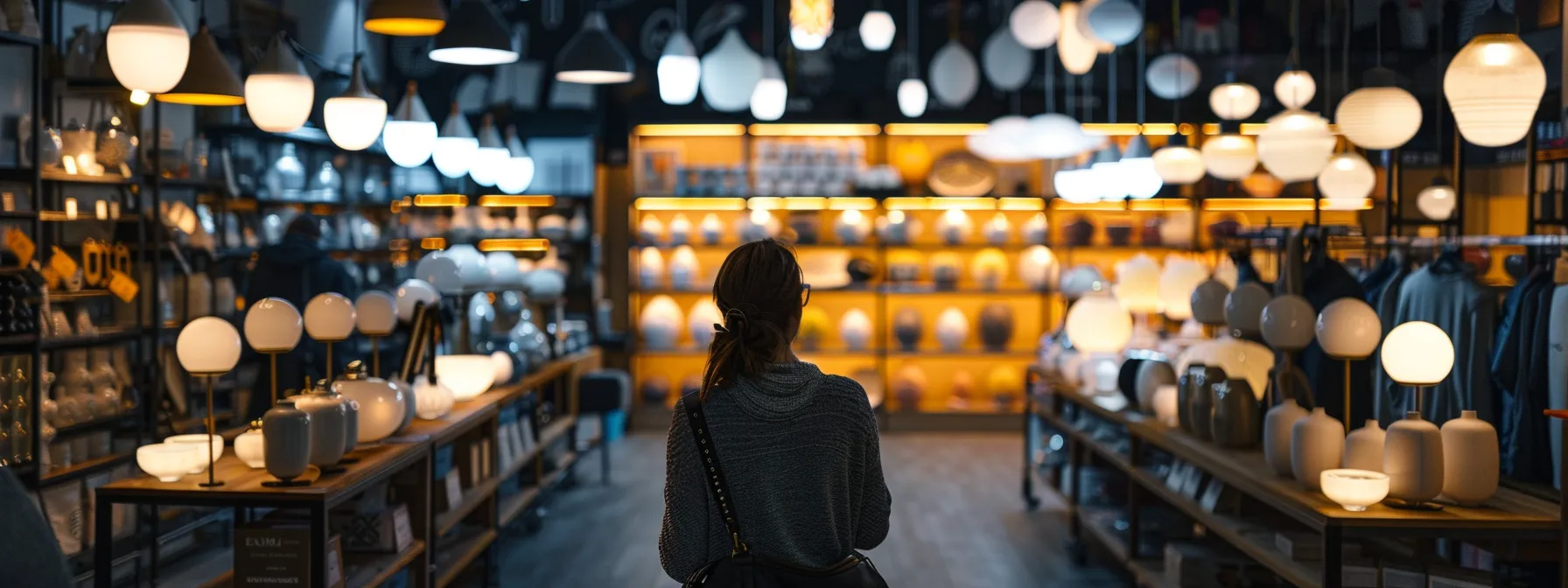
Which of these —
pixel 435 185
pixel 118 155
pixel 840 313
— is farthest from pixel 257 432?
pixel 840 313

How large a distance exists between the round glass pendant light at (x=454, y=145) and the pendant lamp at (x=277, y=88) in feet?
6.57

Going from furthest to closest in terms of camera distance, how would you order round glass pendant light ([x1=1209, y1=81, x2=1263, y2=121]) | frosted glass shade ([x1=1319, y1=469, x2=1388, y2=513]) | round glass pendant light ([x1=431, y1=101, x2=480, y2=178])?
round glass pendant light ([x1=1209, y1=81, x2=1263, y2=121]), round glass pendant light ([x1=431, y1=101, x2=480, y2=178]), frosted glass shade ([x1=1319, y1=469, x2=1388, y2=513])

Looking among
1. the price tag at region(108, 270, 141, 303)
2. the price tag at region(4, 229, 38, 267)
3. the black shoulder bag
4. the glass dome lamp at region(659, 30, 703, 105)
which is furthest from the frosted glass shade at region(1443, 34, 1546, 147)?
the price tag at region(108, 270, 141, 303)

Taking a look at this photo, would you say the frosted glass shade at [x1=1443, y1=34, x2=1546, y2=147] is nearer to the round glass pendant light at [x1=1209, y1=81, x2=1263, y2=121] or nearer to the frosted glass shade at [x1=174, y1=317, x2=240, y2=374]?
the round glass pendant light at [x1=1209, y1=81, x2=1263, y2=121]

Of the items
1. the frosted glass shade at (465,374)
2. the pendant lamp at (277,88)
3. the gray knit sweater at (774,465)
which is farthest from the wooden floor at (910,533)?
the gray knit sweater at (774,465)

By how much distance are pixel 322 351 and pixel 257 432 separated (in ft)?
9.63

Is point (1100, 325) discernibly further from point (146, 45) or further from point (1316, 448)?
point (146, 45)

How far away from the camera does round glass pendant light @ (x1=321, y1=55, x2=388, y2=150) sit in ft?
14.8

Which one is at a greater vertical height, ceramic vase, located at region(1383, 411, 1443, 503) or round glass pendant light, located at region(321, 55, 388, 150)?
round glass pendant light, located at region(321, 55, 388, 150)

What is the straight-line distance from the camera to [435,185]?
31.9ft

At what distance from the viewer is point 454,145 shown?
20.0 feet

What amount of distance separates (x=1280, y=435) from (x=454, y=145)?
12.8ft

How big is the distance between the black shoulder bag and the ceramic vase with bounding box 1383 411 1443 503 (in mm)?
1717

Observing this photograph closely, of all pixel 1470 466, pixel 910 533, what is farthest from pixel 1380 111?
pixel 910 533
